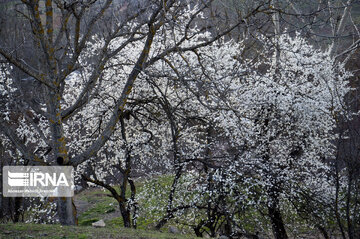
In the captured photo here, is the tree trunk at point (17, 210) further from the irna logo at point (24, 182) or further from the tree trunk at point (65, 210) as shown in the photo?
the tree trunk at point (65, 210)

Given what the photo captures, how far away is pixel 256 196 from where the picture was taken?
24.7 feet

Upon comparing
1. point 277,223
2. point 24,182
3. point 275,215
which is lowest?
point 277,223

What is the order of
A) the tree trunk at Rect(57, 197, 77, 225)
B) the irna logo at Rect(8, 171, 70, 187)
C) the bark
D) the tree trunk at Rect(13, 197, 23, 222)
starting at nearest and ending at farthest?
the tree trunk at Rect(57, 197, 77, 225) → the bark → the irna logo at Rect(8, 171, 70, 187) → the tree trunk at Rect(13, 197, 23, 222)

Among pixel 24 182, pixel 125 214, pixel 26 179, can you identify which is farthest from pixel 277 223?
pixel 24 182

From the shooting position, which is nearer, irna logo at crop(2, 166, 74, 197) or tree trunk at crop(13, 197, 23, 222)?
irna logo at crop(2, 166, 74, 197)

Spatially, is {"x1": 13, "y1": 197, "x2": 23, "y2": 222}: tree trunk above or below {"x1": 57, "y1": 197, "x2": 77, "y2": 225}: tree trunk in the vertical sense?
above

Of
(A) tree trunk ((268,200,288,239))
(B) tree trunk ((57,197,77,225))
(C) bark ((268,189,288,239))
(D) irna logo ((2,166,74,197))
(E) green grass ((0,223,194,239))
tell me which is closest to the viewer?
(E) green grass ((0,223,194,239))

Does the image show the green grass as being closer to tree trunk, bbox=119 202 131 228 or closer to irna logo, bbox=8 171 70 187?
tree trunk, bbox=119 202 131 228

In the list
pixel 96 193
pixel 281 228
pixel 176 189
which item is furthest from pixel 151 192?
pixel 96 193

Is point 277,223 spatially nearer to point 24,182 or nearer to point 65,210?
point 65,210

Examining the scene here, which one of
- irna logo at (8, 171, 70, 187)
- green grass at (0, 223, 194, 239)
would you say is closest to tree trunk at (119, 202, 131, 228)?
irna logo at (8, 171, 70, 187)

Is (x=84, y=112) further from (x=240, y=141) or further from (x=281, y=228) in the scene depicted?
(x=281, y=228)

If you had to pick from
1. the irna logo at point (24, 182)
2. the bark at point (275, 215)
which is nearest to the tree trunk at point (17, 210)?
the irna logo at point (24, 182)

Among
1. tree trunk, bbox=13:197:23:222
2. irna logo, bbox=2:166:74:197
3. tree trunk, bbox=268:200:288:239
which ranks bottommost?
tree trunk, bbox=268:200:288:239
